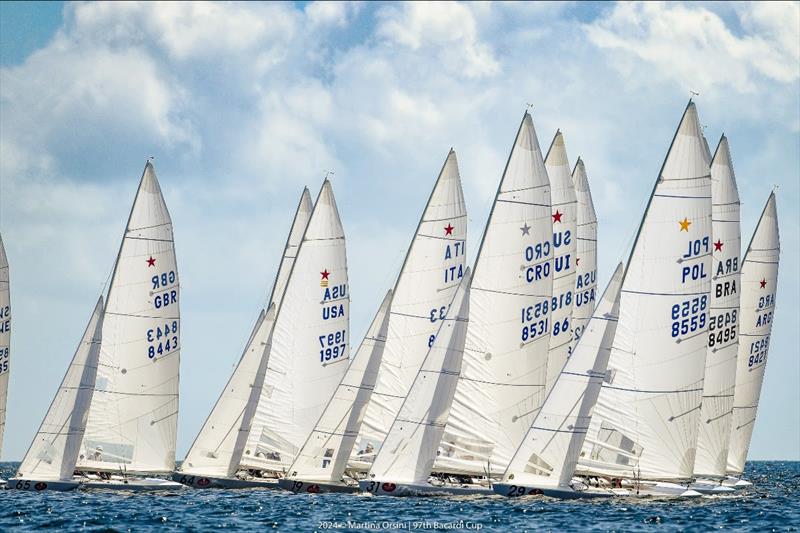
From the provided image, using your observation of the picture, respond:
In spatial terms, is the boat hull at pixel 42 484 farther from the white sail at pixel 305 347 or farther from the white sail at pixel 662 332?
the white sail at pixel 662 332

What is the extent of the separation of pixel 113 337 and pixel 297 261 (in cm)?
773

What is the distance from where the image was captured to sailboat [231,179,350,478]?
55.8m

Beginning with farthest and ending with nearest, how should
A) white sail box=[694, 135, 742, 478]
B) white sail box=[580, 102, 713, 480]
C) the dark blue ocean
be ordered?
white sail box=[694, 135, 742, 478]
white sail box=[580, 102, 713, 480]
the dark blue ocean

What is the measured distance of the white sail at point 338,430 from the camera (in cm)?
5238

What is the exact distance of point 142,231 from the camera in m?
53.9

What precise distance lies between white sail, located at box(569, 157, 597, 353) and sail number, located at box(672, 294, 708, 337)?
11.5 meters

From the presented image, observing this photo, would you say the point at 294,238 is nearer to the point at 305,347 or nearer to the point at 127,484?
the point at 305,347

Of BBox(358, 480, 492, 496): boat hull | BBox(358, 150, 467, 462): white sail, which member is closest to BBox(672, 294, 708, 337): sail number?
BBox(358, 480, 492, 496): boat hull

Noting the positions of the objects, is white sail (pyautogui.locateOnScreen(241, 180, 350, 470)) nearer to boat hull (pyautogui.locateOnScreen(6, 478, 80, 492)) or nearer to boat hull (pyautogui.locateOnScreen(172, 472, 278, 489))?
boat hull (pyautogui.locateOnScreen(172, 472, 278, 489))

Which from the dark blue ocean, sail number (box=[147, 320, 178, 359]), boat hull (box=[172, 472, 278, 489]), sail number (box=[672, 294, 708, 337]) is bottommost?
the dark blue ocean

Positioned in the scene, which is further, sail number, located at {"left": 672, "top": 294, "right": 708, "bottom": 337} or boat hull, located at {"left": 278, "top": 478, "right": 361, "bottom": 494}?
boat hull, located at {"left": 278, "top": 478, "right": 361, "bottom": 494}

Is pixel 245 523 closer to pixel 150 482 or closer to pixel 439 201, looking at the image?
pixel 150 482

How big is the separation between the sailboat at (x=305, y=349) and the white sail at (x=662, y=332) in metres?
13.0

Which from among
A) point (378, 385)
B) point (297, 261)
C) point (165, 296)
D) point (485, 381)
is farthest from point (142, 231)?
point (485, 381)
